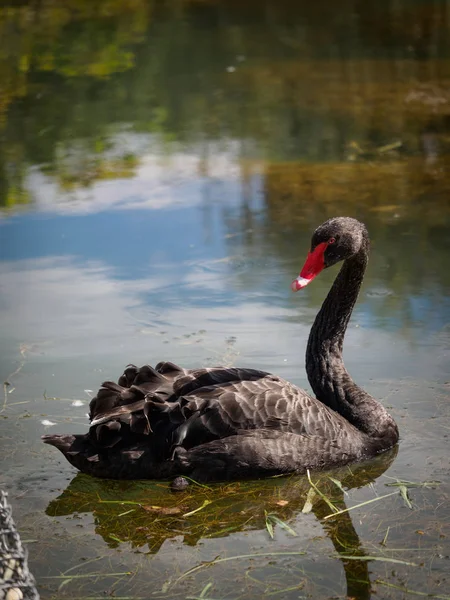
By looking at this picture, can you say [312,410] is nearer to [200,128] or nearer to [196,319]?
[196,319]

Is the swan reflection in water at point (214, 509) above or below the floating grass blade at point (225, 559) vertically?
below

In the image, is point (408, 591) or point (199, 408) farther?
point (199, 408)

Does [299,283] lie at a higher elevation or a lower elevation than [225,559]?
higher

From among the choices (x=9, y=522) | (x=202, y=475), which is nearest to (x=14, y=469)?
(x=202, y=475)

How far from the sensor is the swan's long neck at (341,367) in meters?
4.58

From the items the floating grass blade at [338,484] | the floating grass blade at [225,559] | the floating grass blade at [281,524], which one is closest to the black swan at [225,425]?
the floating grass blade at [338,484]

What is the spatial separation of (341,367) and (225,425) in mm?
697

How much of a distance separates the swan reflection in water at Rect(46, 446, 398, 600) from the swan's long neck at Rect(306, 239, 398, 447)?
0.19 metres

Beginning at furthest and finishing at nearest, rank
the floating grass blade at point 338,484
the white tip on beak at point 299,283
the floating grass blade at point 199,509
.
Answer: the white tip on beak at point 299,283, the floating grass blade at point 338,484, the floating grass blade at point 199,509

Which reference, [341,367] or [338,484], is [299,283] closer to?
[341,367]

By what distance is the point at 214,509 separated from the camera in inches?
161

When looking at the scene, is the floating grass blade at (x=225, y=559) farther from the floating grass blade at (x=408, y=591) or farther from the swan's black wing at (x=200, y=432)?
the swan's black wing at (x=200, y=432)

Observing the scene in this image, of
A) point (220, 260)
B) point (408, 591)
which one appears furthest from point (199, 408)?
point (220, 260)

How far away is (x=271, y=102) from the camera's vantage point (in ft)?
33.9
